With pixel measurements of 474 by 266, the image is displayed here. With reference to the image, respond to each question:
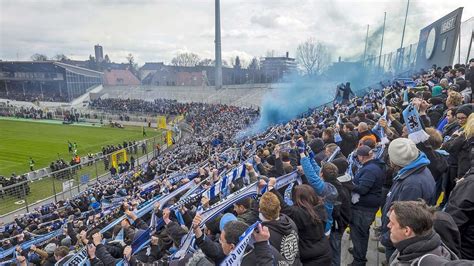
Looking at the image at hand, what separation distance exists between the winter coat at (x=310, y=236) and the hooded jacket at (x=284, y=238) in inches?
15.6

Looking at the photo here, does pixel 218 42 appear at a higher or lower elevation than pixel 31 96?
higher

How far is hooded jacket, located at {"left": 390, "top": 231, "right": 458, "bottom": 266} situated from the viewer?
2.16m

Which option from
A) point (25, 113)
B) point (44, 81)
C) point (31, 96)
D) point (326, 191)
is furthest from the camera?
point (44, 81)

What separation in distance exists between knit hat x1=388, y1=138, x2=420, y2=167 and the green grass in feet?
62.3

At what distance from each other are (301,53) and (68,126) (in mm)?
37271

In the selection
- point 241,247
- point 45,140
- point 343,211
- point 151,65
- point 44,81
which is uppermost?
point 151,65

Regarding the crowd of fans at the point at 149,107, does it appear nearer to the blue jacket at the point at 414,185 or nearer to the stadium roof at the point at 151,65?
the stadium roof at the point at 151,65

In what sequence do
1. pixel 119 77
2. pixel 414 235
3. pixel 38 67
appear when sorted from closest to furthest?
pixel 414 235 < pixel 38 67 < pixel 119 77

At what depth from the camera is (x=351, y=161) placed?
5.50 m

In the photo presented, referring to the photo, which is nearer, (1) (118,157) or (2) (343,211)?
(2) (343,211)

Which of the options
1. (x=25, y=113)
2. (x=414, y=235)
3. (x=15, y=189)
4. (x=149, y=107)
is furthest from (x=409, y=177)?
(x=25, y=113)

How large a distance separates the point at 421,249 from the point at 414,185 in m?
1.45

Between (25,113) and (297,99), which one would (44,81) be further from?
(297,99)

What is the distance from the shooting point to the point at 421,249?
2164mm
